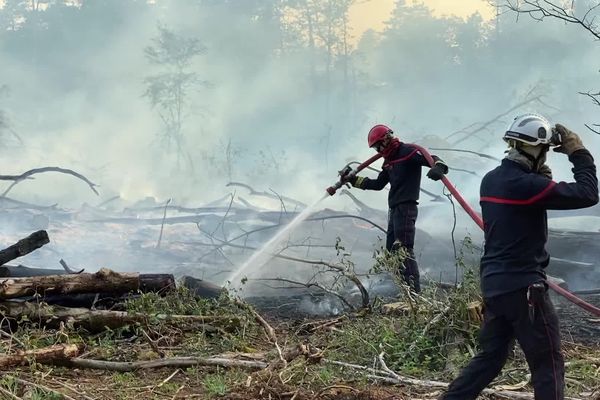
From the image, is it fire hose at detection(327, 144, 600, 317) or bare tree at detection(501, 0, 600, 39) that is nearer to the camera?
fire hose at detection(327, 144, 600, 317)

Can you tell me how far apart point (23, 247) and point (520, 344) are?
3888mm

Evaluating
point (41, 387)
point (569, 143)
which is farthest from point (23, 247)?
point (569, 143)

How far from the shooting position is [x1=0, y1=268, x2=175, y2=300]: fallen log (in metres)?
4.85

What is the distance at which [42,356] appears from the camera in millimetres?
4078

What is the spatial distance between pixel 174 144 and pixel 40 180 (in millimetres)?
5907

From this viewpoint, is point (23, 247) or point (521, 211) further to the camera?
point (23, 247)

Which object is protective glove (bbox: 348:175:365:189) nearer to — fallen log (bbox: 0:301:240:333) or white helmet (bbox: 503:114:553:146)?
fallen log (bbox: 0:301:240:333)

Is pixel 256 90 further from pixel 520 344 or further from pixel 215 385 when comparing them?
pixel 520 344

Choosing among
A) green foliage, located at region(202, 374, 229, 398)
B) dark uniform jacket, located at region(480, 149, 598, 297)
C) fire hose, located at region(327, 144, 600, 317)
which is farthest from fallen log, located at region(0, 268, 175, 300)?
dark uniform jacket, located at region(480, 149, 598, 297)

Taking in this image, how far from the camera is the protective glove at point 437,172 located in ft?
17.9

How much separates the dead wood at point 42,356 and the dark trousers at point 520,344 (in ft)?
7.79

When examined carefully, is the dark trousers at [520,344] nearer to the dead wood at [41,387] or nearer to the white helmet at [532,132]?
the white helmet at [532,132]

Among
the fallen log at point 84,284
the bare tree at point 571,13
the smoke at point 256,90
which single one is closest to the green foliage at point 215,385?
the fallen log at point 84,284

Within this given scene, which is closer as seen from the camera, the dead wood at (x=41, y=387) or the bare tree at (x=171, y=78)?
the dead wood at (x=41, y=387)
